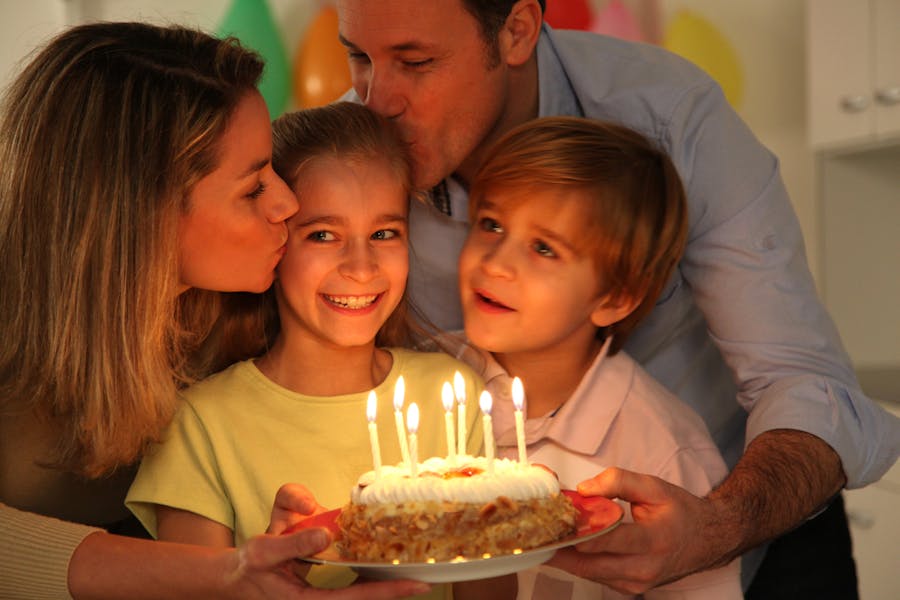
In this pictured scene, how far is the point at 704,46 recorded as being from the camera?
433 cm

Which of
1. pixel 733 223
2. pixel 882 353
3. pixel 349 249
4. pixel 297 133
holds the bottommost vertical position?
pixel 882 353

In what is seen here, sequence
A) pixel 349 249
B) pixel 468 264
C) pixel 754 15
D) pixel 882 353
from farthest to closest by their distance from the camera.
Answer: pixel 754 15, pixel 882 353, pixel 468 264, pixel 349 249

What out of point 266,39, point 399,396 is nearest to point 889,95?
point 266,39

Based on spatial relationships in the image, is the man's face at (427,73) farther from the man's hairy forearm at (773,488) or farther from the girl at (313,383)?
the man's hairy forearm at (773,488)

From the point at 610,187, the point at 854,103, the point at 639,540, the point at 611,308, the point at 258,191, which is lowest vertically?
the point at 854,103

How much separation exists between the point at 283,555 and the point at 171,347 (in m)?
0.63

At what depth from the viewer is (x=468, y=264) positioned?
1.98m

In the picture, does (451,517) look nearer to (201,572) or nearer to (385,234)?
(201,572)

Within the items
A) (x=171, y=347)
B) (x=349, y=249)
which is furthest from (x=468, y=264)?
(x=171, y=347)

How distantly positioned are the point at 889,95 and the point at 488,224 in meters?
2.09

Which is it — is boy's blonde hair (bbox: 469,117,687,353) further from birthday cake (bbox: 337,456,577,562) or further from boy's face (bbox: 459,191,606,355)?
birthday cake (bbox: 337,456,577,562)

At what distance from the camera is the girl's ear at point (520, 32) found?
7.70ft

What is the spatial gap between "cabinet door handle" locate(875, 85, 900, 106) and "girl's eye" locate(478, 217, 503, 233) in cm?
208

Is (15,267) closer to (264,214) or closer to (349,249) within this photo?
(264,214)
